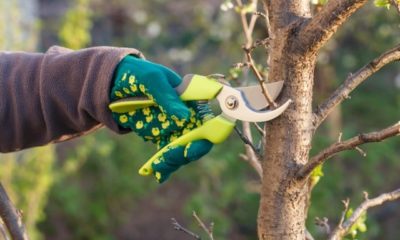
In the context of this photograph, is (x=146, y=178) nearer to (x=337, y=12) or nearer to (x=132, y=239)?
(x=132, y=239)

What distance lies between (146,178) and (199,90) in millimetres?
3841

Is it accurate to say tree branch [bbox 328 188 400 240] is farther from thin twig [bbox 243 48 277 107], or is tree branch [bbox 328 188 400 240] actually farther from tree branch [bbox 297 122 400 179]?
thin twig [bbox 243 48 277 107]

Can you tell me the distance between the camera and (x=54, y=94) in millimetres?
1505

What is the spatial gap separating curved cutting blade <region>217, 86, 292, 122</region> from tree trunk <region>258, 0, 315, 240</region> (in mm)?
48

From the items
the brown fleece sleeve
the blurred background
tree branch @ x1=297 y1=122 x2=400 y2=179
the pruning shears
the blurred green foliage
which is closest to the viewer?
tree branch @ x1=297 y1=122 x2=400 y2=179

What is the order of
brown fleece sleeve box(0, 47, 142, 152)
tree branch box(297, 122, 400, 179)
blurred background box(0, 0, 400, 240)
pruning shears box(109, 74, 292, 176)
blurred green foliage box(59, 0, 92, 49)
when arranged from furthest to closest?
blurred background box(0, 0, 400, 240) < blurred green foliage box(59, 0, 92, 49) < brown fleece sleeve box(0, 47, 142, 152) < pruning shears box(109, 74, 292, 176) < tree branch box(297, 122, 400, 179)

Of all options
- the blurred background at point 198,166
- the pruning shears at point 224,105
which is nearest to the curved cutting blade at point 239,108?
the pruning shears at point 224,105

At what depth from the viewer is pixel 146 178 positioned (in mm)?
5164

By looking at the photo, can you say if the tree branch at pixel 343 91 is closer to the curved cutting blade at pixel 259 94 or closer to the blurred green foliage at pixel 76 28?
the curved cutting blade at pixel 259 94

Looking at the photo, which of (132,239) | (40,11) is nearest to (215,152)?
(132,239)

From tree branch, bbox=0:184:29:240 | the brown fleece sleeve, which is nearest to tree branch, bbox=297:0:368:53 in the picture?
the brown fleece sleeve

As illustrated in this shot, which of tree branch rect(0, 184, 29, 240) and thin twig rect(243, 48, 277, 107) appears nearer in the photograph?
thin twig rect(243, 48, 277, 107)

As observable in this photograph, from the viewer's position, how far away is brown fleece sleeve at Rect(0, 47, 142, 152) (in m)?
1.45

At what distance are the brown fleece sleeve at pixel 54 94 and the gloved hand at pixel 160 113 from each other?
29mm
